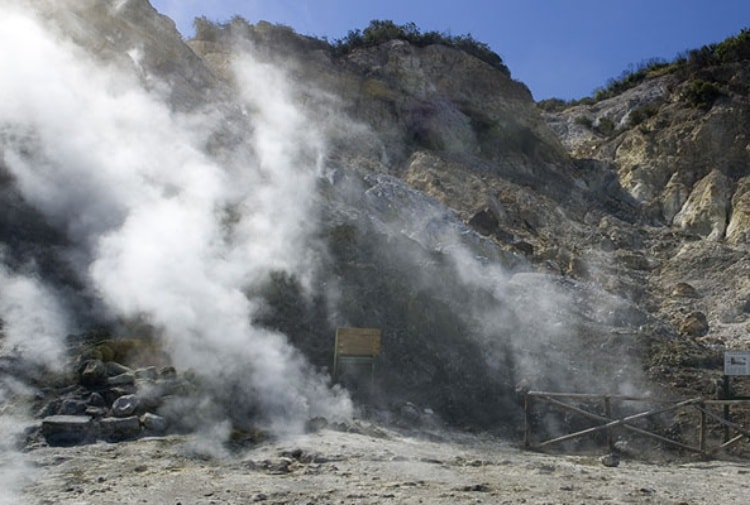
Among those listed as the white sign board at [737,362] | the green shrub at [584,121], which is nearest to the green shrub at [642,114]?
the green shrub at [584,121]

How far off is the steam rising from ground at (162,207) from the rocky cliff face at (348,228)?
41 mm

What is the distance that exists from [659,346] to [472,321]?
3131mm

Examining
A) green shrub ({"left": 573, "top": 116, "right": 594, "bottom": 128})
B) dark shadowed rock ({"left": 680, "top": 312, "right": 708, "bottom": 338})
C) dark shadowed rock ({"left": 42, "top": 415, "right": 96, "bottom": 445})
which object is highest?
green shrub ({"left": 573, "top": 116, "right": 594, "bottom": 128})

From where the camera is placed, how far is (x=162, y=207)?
11961mm

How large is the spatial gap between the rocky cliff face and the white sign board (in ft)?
5.64

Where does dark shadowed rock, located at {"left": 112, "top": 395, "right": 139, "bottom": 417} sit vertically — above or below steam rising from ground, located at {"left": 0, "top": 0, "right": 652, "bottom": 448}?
below

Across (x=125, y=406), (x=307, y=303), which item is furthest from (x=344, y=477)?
(x=307, y=303)

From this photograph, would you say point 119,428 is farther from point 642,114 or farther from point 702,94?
point 642,114

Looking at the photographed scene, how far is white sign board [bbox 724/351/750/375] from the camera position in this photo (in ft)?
31.4

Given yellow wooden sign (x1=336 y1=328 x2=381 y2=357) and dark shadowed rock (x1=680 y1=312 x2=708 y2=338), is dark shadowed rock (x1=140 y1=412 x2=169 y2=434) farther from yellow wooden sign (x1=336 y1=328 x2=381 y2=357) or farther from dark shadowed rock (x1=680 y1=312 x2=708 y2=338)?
dark shadowed rock (x1=680 y1=312 x2=708 y2=338)

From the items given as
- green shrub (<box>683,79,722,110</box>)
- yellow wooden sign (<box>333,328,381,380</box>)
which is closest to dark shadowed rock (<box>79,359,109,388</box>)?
yellow wooden sign (<box>333,328,381,380</box>)

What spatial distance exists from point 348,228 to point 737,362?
6.68 meters

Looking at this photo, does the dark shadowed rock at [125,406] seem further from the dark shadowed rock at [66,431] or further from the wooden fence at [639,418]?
the wooden fence at [639,418]

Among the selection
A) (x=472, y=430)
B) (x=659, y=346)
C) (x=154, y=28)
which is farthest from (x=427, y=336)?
(x=154, y=28)
